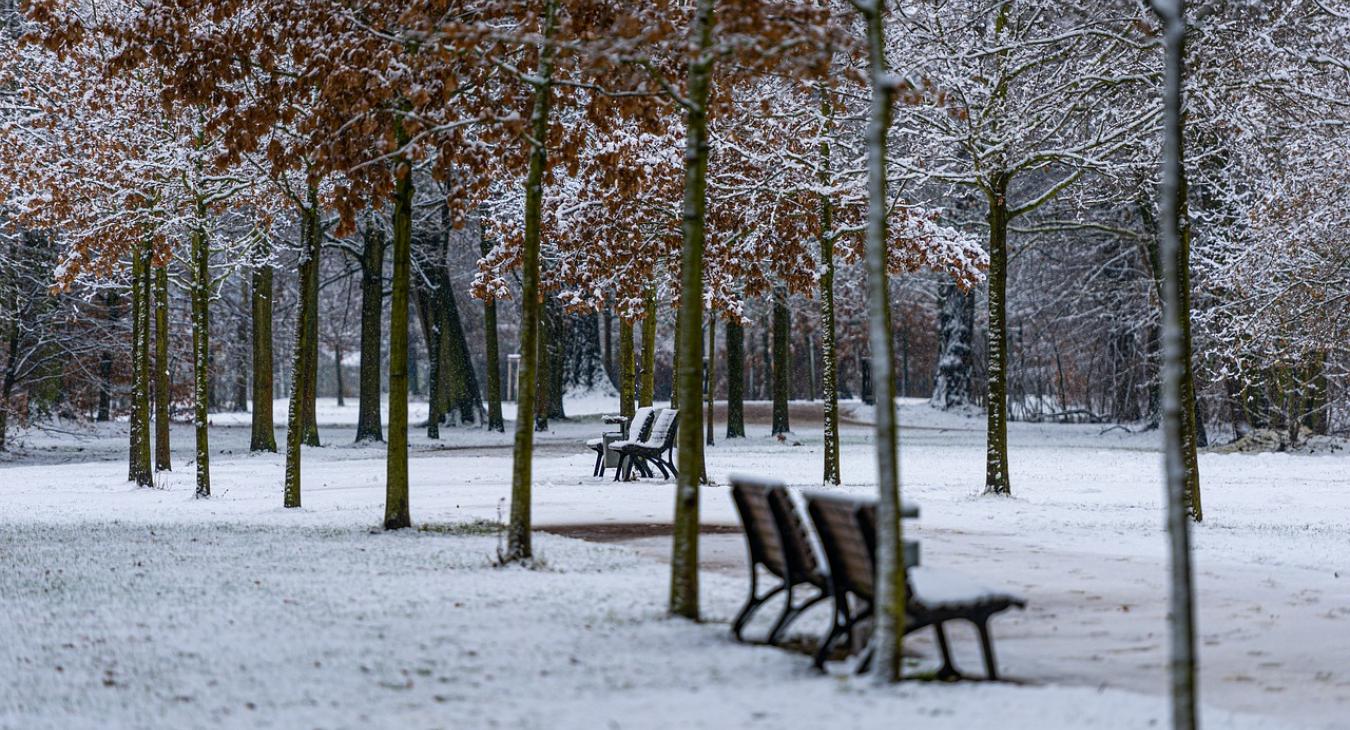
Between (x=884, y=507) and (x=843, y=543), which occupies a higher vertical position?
(x=884, y=507)

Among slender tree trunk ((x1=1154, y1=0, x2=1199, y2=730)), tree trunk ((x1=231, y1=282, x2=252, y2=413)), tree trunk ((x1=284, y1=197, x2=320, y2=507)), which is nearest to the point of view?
slender tree trunk ((x1=1154, y1=0, x2=1199, y2=730))

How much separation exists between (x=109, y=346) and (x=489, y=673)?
26.0 meters

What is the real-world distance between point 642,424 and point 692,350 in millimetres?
11002

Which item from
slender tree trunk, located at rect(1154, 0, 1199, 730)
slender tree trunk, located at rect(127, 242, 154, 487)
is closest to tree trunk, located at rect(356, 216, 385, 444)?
slender tree trunk, located at rect(127, 242, 154, 487)

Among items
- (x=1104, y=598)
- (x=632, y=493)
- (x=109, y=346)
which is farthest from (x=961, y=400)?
(x=1104, y=598)

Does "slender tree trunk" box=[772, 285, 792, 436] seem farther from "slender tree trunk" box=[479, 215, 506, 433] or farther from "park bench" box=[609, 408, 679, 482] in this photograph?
"park bench" box=[609, 408, 679, 482]

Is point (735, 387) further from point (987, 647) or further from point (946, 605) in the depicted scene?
point (946, 605)

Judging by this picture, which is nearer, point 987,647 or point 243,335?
point 987,647

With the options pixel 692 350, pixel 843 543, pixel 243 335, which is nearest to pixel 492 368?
pixel 243 335

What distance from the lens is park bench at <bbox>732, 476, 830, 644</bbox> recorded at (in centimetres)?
727

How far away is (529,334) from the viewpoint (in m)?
10.5

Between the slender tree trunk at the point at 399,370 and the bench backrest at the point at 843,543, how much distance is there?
20.7 ft

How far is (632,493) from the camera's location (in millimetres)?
17766

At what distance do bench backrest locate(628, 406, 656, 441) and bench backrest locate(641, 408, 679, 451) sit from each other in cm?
12
